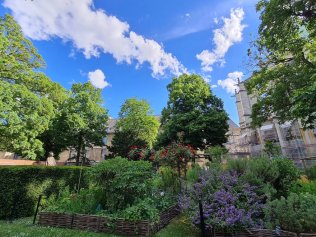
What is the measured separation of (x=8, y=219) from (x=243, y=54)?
15806 millimetres

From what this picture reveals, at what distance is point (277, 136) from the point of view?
73.8ft

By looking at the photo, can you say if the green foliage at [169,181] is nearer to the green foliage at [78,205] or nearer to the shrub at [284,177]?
the green foliage at [78,205]

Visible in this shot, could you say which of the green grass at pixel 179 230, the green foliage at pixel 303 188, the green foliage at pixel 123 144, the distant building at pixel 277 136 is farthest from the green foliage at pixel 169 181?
the green foliage at pixel 123 144

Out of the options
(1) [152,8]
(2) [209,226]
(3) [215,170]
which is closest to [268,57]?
(1) [152,8]

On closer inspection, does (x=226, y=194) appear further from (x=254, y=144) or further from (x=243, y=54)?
(x=254, y=144)

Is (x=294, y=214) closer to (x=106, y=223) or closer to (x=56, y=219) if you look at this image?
(x=106, y=223)

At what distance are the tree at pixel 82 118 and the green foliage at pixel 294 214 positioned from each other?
74.0ft

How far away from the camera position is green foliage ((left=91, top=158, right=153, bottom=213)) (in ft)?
18.7

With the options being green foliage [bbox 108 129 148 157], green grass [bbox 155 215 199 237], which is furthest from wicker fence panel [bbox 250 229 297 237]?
Result: green foliage [bbox 108 129 148 157]

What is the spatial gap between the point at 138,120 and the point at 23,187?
21.9 m

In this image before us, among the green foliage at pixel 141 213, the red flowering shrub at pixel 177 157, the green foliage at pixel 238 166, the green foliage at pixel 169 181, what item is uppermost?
the red flowering shrub at pixel 177 157

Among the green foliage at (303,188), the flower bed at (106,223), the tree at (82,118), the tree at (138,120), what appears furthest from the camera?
the tree at (138,120)

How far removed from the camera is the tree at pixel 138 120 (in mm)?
29759

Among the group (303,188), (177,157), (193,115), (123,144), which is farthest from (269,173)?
(123,144)
